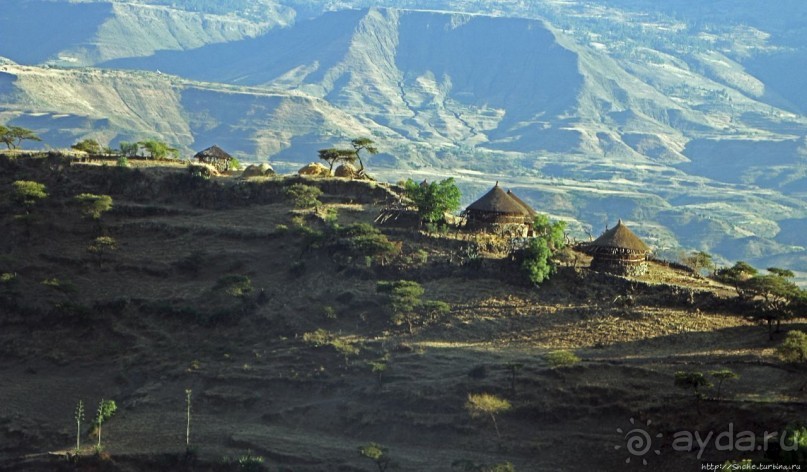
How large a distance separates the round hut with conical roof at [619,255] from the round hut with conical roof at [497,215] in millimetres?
7759

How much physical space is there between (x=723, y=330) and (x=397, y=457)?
1777cm

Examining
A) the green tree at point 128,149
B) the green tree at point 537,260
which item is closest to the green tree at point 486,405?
the green tree at point 537,260

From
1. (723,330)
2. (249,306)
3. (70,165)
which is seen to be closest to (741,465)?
(723,330)

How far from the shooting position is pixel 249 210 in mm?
76875

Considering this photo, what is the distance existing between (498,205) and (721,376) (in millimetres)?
25576

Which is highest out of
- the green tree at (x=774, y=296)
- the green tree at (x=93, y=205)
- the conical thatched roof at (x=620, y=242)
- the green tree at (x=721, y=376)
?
the green tree at (x=93, y=205)

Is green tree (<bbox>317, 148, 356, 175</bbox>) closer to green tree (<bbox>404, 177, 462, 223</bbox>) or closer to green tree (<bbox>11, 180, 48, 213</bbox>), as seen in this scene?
green tree (<bbox>404, 177, 462, 223</bbox>)

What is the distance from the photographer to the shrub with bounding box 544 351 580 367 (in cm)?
5353

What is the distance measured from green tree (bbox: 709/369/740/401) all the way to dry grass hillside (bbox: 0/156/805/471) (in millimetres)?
509

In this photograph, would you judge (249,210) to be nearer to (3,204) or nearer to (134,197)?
(134,197)

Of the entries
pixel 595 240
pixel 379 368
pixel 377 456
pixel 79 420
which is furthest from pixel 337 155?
pixel 377 456

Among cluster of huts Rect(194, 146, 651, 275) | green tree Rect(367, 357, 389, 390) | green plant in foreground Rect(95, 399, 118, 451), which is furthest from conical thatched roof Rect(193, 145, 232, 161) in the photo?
green tree Rect(367, 357, 389, 390)

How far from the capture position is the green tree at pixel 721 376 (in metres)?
49.4
